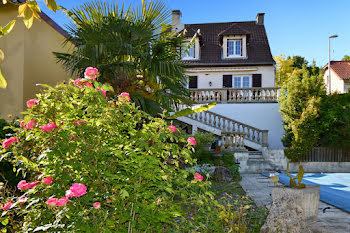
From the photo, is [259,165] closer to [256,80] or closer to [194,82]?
[256,80]

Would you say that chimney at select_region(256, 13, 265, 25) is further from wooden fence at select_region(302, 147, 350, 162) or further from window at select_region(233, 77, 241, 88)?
wooden fence at select_region(302, 147, 350, 162)

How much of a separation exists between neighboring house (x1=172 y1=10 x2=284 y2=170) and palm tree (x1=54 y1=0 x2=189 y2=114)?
781 centimetres

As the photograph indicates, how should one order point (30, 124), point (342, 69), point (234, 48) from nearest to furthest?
point (30, 124) → point (234, 48) → point (342, 69)

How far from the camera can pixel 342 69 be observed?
39750 mm

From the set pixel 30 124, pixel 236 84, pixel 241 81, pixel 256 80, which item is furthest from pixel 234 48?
pixel 30 124

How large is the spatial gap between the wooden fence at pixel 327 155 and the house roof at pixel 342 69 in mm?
24396

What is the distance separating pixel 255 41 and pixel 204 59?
15.4 feet

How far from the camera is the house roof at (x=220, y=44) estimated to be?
77.8ft

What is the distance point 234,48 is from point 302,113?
1019 centimetres

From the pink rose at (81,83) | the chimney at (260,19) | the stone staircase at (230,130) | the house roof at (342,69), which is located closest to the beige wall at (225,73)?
the stone staircase at (230,130)

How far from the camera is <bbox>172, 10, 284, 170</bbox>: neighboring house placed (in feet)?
59.0

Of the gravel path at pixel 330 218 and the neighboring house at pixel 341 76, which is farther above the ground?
the neighboring house at pixel 341 76

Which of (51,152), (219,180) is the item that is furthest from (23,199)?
(219,180)

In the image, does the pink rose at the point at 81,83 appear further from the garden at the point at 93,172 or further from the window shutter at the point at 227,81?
the window shutter at the point at 227,81
